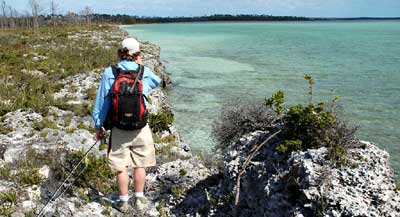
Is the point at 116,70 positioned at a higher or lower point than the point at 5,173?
higher

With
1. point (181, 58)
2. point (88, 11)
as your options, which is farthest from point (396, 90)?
point (88, 11)

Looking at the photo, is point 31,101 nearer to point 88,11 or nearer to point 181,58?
point 181,58

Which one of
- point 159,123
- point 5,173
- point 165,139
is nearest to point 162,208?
point 5,173

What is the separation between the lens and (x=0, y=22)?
328 feet

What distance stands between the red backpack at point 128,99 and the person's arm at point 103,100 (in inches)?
3.8

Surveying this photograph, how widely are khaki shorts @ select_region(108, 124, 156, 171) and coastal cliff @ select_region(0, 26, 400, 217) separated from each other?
0.76 meters

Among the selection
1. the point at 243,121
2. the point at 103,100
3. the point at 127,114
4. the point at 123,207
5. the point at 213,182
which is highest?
the point at 103,100

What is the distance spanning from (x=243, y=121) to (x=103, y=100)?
7.69ft

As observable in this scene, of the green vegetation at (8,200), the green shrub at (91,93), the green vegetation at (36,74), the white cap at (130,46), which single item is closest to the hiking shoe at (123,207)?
the green vegetation at (8,200)

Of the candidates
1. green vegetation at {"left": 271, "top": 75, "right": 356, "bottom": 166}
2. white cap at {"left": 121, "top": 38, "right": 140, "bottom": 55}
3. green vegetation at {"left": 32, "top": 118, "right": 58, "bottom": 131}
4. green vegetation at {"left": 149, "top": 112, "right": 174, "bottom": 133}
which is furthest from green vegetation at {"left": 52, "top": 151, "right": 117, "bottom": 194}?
green vegetation at {"left": 149, "top": 112, "right": 174, "bottom": 133}

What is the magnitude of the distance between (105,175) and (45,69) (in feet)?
43.7

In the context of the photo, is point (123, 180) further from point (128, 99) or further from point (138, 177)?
point (128, 99)

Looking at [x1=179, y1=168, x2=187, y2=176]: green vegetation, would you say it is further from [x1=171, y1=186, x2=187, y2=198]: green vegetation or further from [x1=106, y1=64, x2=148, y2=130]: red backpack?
[x1=106, y1=64, x2=148, y2=130]: red backpack

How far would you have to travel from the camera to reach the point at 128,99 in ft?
15.8
